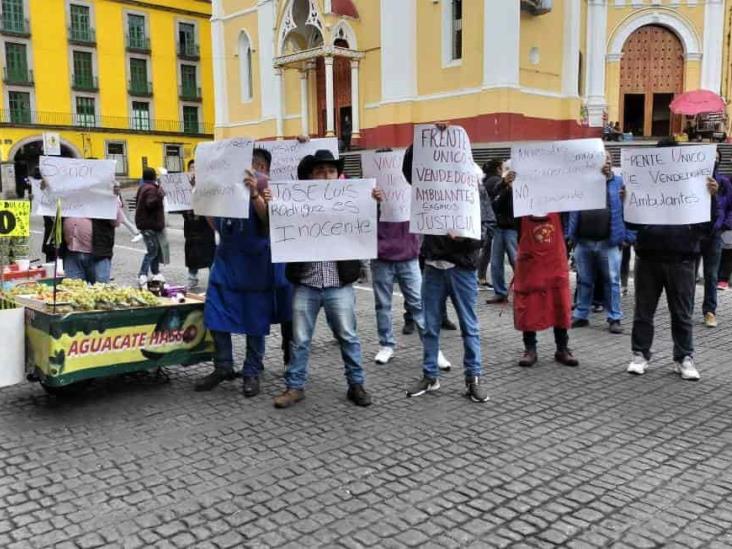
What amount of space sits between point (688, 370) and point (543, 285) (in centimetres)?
143

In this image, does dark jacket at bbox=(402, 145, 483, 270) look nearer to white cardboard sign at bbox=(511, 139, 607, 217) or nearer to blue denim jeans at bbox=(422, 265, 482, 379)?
blue denim jeans at bbox=(422, 265, 482, 379)

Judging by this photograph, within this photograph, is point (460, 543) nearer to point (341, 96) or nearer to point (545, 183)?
point (545, 183)

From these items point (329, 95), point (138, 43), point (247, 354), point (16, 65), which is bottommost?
point (247, 354)

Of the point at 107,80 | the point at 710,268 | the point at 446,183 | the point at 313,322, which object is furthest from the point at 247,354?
the point at 107,80

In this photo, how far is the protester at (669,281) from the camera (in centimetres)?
590

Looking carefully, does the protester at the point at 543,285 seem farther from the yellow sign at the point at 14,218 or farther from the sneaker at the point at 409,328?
the yellow sign at the point at 14,218

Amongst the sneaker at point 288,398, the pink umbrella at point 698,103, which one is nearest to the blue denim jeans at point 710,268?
the sneaker at point 288,398

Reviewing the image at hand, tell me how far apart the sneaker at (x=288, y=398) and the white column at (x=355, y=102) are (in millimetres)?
23352

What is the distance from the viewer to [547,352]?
22.9 ft

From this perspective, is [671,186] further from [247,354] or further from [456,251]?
[247,354]

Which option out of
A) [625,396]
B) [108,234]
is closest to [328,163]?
[625,396]

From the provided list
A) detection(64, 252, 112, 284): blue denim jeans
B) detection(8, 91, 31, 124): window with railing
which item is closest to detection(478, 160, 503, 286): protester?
detection(64, 252, 112, 284): blue denim jeans

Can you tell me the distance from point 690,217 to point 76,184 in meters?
5.80

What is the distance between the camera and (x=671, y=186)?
5.82 metres
